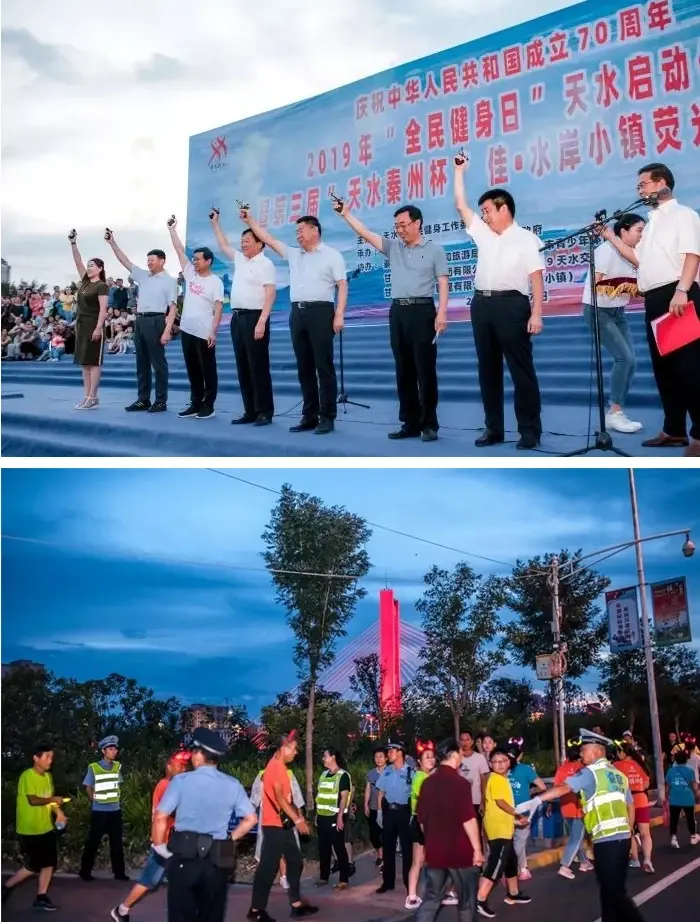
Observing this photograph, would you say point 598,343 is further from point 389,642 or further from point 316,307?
point 389,642

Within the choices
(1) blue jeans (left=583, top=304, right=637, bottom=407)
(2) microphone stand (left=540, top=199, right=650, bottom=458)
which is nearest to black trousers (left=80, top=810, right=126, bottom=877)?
(2) microphone stand (left=540, top=199, right=650, bottom=458)

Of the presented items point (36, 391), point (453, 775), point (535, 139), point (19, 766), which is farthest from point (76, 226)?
point (453, 775)

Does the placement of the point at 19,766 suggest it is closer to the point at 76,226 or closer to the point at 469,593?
the point at 469,593

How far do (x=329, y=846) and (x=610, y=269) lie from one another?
2775 mm

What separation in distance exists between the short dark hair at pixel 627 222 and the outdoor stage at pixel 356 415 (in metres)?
0.63

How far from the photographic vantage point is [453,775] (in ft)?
12.6

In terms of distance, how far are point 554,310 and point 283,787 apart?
2606 millimetres

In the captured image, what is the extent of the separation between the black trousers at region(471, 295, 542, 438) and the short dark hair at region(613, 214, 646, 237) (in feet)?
1.71

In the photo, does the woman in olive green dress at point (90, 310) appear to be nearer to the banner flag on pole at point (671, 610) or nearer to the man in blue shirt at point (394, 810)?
the man in blue shirt at point (394, 810)

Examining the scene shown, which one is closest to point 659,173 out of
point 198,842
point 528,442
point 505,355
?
point 505,355

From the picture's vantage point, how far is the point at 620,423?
464 centimetres

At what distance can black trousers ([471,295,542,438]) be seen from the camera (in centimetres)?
442

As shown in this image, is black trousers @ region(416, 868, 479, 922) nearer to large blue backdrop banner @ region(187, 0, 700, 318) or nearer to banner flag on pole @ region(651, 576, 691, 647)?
banner flag on pole @ region(651, 576, 691, 647)

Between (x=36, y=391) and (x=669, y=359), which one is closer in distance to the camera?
(x=669, y=359)
